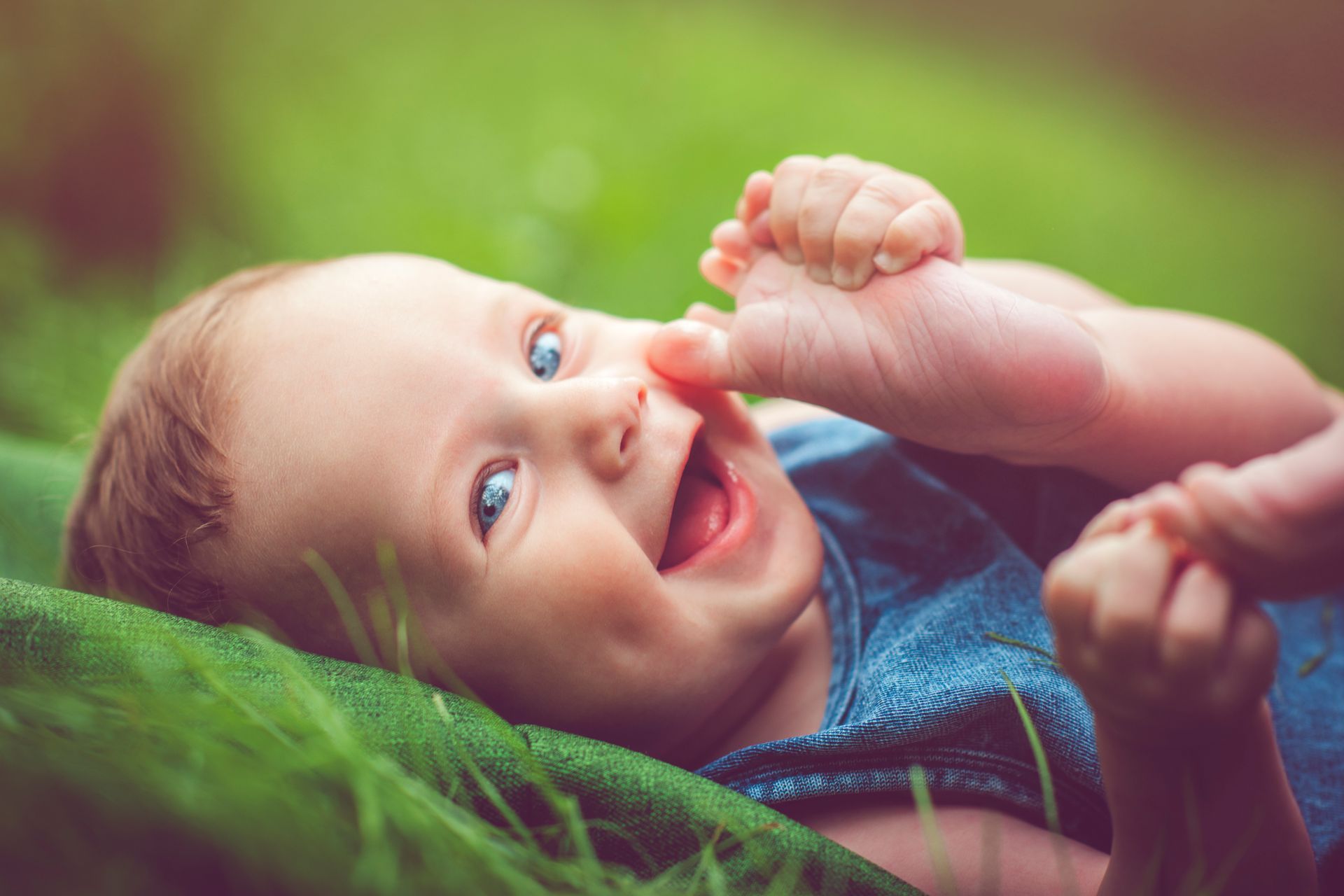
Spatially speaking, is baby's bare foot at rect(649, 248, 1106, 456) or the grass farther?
baby's bare foot at rect(649, 248, 1106, 456)

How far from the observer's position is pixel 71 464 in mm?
1938

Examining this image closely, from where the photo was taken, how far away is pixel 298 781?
→ 3.04 feet

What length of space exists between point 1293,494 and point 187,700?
1.04 m

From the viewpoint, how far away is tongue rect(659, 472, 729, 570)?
1343 mm

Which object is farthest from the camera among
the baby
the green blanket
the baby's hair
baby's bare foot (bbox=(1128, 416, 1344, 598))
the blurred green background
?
the blurred green background

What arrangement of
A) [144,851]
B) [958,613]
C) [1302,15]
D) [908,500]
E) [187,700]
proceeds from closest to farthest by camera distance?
[144,851], [187,700], [958,613], [908,500], [1302,15]

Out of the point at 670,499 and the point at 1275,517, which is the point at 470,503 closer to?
the point at 670,499

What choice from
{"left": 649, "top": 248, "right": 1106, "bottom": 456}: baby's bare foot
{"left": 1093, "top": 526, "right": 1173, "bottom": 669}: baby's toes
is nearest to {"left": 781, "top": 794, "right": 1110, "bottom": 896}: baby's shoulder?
{"left": 1093, "top": 526, "right": 1173, "bottom": 669}: baby's toes

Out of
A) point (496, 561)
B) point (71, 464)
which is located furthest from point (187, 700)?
point (71, 464)

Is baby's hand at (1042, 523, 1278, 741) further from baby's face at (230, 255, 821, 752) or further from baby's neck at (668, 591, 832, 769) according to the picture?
baby's neck at (668, 591, 832, 769)

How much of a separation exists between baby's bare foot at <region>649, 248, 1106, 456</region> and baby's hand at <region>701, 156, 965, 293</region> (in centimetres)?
2

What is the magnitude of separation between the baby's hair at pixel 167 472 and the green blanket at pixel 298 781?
173mm

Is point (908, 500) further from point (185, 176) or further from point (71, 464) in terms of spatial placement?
point (185, 176)

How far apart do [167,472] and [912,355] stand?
3.40 feet
